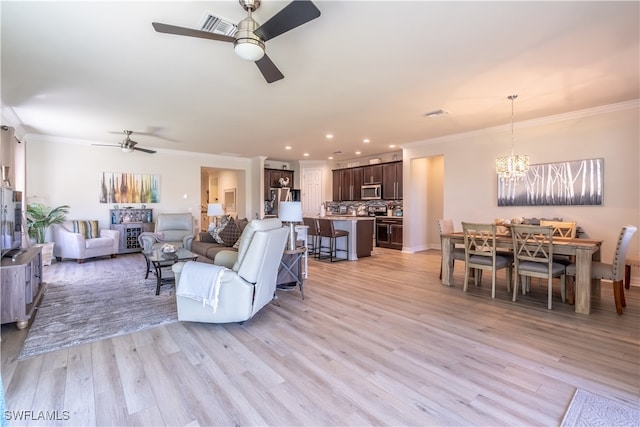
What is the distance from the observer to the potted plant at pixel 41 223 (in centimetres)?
582

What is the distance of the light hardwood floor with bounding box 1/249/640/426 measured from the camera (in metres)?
1.79

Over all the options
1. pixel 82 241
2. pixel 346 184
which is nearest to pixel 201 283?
pixel 82 241

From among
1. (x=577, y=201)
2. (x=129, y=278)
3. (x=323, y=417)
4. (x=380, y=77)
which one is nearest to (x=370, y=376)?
(x=323, y=417)

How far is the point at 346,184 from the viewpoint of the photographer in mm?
9555

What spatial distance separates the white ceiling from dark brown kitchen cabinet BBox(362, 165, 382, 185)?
9.94 ft

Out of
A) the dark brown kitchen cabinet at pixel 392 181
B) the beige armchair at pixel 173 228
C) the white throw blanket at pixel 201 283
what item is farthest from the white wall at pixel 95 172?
the white throw blanket at pixel 201 283

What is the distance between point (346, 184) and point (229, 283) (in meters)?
7.05

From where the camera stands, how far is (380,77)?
346 cm

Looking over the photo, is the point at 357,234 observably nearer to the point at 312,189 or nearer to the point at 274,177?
the point at 312,189

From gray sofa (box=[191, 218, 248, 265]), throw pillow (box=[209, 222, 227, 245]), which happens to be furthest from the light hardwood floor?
throw pillow (box=[209, 222, 227, 245])

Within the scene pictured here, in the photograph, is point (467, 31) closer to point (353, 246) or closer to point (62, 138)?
point (353, 246)

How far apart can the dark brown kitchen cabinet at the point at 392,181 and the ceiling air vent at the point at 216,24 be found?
246 inches

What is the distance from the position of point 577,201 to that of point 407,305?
3.61 meters

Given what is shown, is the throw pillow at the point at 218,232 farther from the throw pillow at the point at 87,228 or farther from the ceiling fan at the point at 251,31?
the ceiling fan at the point at 251,31
